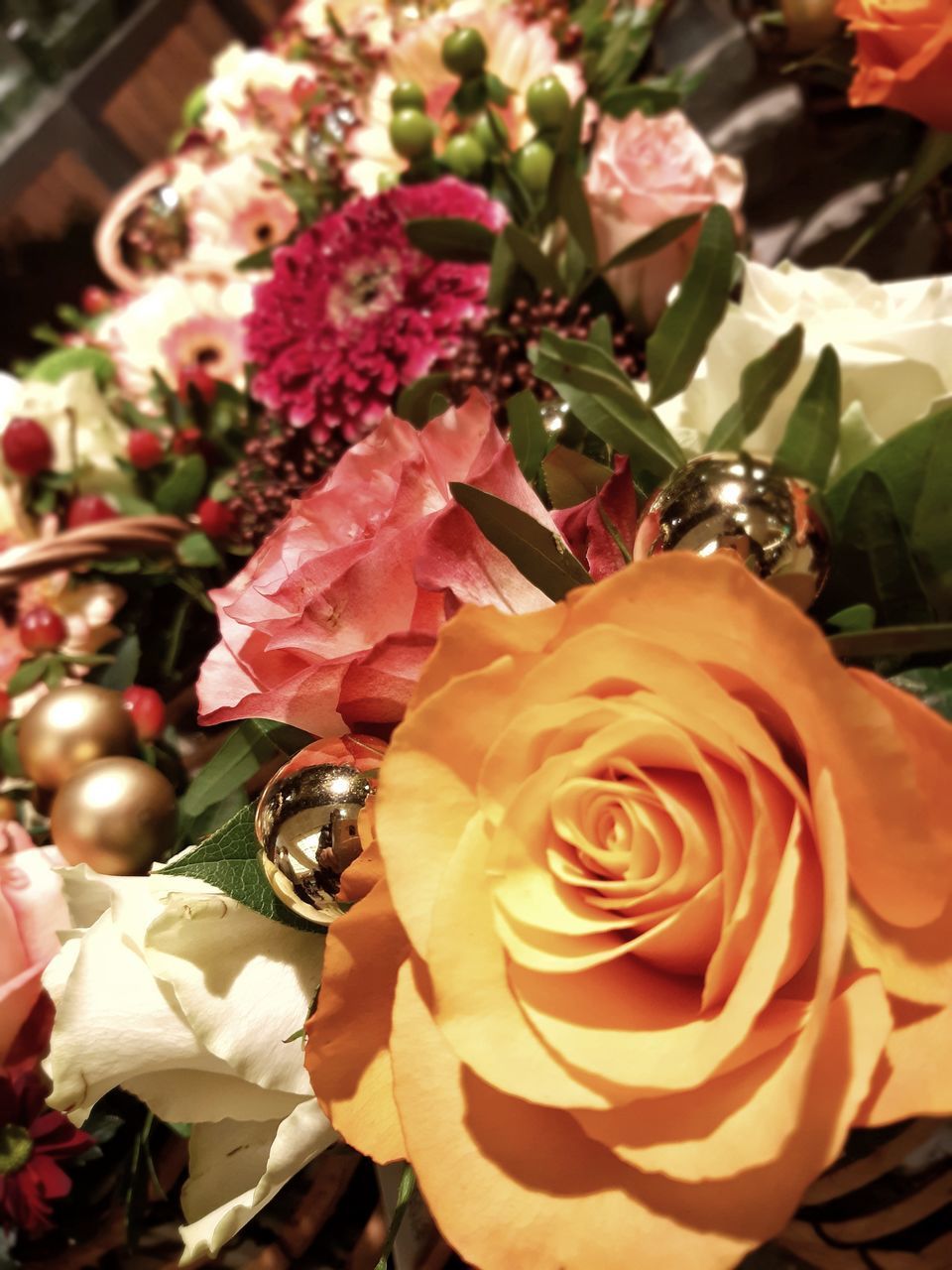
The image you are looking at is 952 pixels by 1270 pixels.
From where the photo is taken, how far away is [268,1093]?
368mm

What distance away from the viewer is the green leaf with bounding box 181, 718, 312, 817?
0.41 m

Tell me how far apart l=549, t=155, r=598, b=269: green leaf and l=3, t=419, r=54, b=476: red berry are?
0.43 metres

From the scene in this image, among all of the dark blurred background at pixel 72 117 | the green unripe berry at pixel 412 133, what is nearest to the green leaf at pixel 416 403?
the green unripe berry at pixel 412 133

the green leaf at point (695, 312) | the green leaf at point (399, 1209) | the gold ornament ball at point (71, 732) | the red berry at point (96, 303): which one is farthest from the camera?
the red berry at point (96, 303)

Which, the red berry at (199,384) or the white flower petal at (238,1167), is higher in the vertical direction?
the red berry at (199,384)

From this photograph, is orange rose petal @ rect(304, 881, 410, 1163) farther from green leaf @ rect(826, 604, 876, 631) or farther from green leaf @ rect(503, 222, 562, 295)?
green leaf @ rect(503, 222, 562, 295)

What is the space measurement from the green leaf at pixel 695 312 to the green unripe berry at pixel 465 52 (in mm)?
383

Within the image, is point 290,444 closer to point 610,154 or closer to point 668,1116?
point 610,154

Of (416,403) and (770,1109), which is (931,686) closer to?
(770,1109)

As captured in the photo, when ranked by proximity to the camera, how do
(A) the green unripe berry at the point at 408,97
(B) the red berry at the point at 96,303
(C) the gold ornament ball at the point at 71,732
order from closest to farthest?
(C) the gold ornament ball at the point at 71,732 → (A) the green unripe berry at the point at 408,97 → (B) the red berry at the point at 96,303

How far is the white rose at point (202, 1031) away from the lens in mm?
347

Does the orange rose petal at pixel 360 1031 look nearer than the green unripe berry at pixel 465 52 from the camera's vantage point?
Yes

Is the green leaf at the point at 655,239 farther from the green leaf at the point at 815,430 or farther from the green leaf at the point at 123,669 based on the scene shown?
the green leaf at the point at 123,669

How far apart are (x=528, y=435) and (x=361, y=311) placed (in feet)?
0.96
